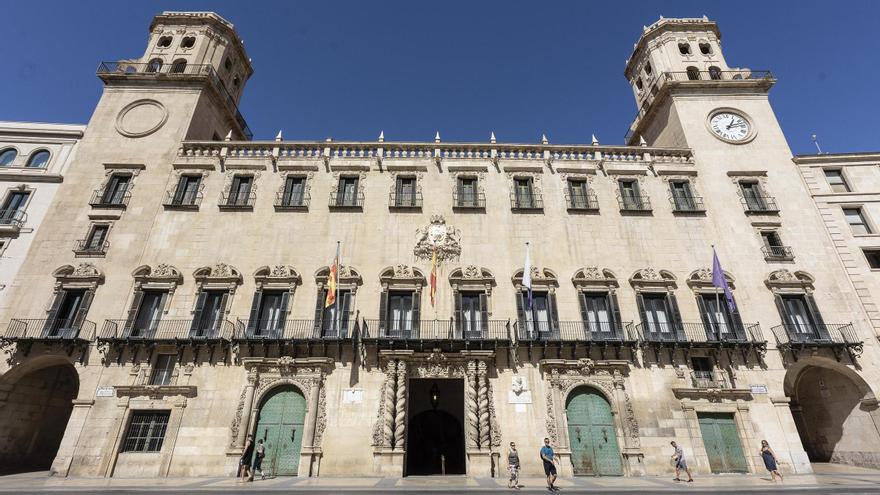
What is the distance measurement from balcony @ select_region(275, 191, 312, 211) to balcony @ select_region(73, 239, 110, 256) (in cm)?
889

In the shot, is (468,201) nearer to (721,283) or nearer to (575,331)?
(575,331)

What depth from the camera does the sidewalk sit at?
45.2ft

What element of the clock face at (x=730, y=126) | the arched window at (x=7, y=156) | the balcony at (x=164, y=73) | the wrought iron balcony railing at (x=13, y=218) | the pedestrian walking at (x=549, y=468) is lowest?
the pedestrian walking at (x=549, y=468)

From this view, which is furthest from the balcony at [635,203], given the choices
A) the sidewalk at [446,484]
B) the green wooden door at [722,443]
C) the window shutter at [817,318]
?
the sidewalk at [446,484]

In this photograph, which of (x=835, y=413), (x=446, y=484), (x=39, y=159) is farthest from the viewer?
(x=39, y=159)

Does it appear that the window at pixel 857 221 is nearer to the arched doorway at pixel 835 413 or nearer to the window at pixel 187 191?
the arched doorway at pixel 835 413

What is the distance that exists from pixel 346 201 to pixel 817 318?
25434mm

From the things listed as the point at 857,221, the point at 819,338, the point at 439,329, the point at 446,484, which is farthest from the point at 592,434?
the point at 857,221

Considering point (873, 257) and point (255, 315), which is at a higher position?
point (873, 257)

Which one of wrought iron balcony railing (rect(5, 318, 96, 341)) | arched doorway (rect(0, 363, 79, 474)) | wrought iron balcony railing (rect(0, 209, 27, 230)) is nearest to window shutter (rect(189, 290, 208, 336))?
wrought iron balcony railing (rect(5, 318, 96, 341))

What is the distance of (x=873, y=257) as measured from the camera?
23.7 meters

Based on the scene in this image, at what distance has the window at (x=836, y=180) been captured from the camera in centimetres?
2588

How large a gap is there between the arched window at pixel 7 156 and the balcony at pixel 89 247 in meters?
A: 8.78

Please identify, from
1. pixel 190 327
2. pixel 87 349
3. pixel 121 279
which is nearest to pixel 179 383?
pixel 190 327
